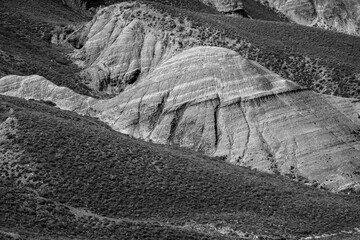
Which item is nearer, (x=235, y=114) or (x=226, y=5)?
(x=235, y=114)

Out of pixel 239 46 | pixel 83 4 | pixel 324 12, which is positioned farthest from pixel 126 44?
pixel 324 12

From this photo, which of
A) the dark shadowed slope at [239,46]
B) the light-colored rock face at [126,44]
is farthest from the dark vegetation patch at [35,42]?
the light-colored rock face at [126,44]

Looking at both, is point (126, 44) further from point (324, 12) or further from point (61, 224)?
point (324, 12)

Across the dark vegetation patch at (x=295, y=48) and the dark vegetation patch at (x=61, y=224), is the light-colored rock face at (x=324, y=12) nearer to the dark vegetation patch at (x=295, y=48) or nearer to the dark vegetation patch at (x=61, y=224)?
the dark vegetation patch at (x=295, y=48)

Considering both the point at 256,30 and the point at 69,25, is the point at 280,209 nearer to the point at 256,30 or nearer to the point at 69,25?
the point at 256,30

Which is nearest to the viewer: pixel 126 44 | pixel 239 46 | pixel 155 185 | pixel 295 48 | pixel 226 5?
pixel 155 185

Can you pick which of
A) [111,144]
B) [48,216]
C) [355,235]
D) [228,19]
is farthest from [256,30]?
[48,216]
